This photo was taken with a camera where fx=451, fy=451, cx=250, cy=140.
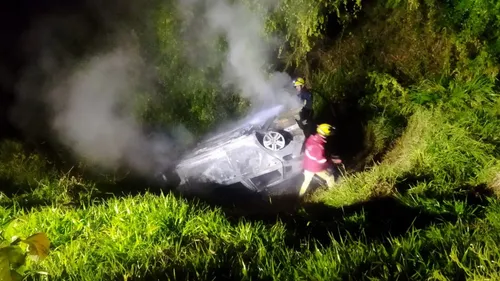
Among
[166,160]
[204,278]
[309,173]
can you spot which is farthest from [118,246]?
[166,160]

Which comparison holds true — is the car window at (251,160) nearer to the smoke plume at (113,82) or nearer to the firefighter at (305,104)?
the firefighter at (305,104)

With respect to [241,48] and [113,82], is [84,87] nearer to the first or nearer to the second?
[113,82]

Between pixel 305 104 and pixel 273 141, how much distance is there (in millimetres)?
1406

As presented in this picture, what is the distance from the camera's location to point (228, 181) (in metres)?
7.64

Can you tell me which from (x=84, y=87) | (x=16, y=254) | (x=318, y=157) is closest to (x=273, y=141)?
(x=318, y=157)

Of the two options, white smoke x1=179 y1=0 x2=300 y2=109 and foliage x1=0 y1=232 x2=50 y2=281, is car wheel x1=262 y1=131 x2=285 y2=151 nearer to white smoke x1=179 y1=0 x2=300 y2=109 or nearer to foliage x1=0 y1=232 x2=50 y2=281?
white smoke x1=179 y1=0 x2=300 y2=109

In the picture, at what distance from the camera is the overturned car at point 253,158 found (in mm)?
7555

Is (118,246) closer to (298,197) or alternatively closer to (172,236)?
(172,236)

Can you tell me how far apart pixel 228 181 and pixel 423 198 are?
126 inches

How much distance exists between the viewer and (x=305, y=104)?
8.65 metres

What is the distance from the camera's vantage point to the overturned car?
755 cm

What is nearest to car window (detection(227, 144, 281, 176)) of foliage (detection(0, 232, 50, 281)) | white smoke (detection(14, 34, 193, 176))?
white smoke (detection(14, 34, 193, 176))

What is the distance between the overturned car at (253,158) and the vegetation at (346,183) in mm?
554

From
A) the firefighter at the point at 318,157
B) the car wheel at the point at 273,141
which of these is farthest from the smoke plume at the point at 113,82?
the firefighter at the point at 318,157
